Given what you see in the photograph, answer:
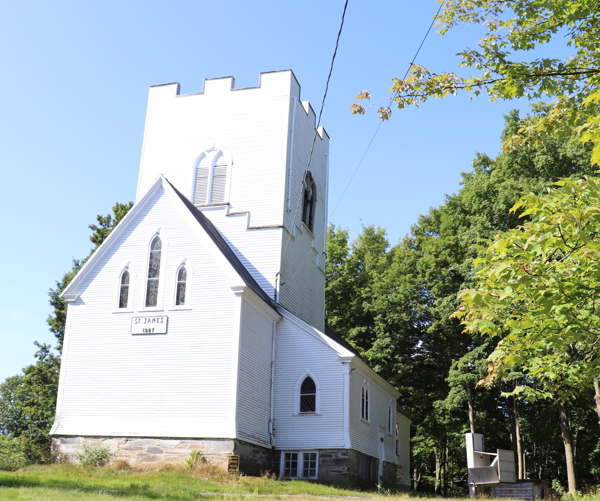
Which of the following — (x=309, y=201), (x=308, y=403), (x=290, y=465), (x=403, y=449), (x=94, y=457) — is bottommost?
(x=290, y=465)

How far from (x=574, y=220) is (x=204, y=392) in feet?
49.8

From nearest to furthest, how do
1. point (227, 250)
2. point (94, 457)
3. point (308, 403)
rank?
point (94, 457) → point (308, 403) → point (227, 250)

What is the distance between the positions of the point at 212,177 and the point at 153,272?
25.2 ft

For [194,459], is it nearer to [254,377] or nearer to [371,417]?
[254,377]

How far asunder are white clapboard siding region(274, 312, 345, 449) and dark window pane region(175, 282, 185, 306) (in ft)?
13.9

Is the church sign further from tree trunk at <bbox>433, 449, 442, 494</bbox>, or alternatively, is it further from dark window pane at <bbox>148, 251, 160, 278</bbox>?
tree trunk at <bbox>433, 449, 442, 494</bbox>

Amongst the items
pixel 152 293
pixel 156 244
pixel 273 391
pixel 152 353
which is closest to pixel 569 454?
pixel 273 391

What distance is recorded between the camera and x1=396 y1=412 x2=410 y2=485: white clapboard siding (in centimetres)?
3475

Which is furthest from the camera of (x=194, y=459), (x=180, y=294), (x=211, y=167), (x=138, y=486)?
(x=211, y=167)

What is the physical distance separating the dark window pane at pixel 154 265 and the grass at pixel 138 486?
6986 mm

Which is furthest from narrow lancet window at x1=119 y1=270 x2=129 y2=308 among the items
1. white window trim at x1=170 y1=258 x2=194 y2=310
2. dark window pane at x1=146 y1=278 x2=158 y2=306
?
white window trim at x1=170 y1=258 x2=194 y2=310

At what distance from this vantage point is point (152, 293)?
23500 mm

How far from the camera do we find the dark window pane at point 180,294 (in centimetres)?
2319

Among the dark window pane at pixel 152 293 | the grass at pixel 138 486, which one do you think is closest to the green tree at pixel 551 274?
the grass at pixel 138 486
